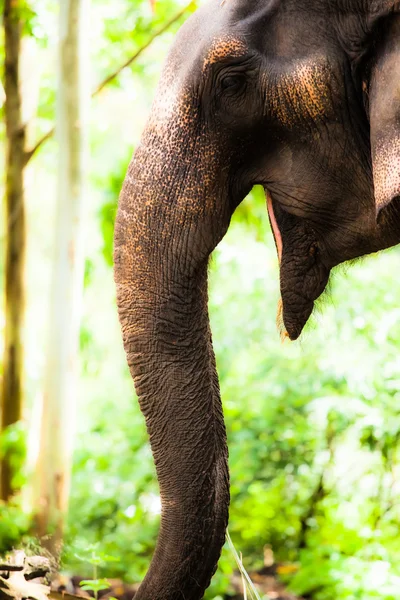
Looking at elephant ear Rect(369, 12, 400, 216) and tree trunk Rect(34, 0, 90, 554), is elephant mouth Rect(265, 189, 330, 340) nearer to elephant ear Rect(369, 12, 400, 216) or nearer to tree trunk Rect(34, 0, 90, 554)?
elephant ear Rect(369, 12, 400, 216)

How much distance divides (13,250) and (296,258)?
160 inches

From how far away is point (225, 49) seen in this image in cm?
166

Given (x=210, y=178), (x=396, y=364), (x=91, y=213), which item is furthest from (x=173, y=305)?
(x=91, y=213)

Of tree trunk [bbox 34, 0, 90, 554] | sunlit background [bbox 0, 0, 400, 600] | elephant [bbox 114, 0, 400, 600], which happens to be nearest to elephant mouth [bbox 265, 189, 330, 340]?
elephant [bbox 114, 0, 400, 600]

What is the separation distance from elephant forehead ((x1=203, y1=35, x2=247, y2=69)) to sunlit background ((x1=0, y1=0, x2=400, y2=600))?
2.20 metres

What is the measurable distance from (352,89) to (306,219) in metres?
0.27

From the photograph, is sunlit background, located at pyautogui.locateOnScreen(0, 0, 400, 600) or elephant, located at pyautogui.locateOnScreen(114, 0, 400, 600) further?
sunlit background, located at pyautogui.locateOnScreen(0, 0, 400, 600)

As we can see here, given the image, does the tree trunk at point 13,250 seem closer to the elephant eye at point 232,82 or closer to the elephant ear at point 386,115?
the elephant eye at point 232,82

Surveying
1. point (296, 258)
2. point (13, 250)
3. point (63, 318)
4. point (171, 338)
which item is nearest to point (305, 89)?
point (296, 258)

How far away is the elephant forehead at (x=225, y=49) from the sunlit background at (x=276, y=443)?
220 centimetres

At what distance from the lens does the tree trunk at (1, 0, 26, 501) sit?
5453 millimetres

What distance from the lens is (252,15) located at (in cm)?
168

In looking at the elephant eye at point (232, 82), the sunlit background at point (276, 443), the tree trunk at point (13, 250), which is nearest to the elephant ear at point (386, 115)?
the elephant eye at point (232, 82)

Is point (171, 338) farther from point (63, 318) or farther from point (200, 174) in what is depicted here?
point (63, 318)
